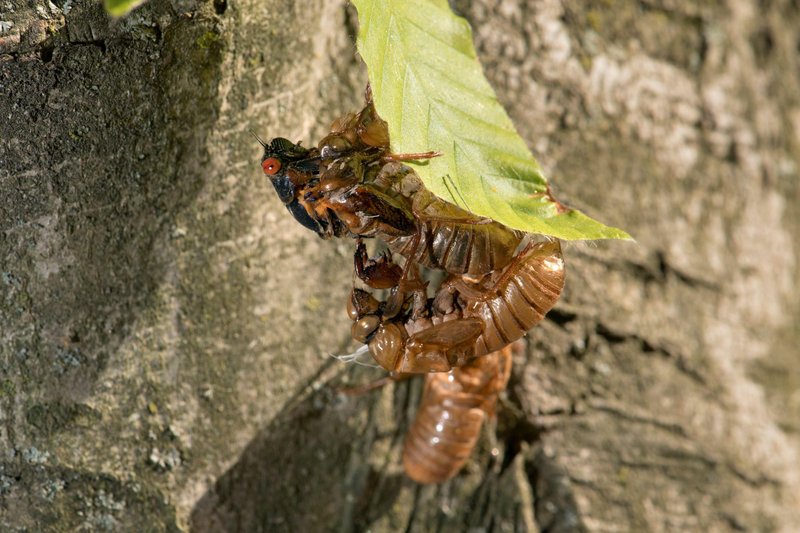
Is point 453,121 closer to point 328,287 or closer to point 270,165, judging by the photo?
point 270,165

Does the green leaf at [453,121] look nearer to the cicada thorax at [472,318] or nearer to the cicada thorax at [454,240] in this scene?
the cicada thorax at [454,240]

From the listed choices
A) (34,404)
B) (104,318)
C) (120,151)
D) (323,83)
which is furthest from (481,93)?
(34,404)

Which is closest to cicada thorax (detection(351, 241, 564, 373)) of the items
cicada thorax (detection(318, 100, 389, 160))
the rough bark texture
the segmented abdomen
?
the segmented abdomen

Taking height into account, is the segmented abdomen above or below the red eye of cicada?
below

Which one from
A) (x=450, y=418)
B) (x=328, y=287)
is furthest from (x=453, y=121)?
(x=450, y=418)

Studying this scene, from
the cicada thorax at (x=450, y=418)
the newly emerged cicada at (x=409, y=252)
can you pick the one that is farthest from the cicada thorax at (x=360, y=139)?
the cicada thorax at (x=450, y=418)

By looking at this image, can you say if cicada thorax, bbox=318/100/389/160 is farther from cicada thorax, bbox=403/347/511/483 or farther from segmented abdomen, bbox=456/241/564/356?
cicada thorax, bbox=403/347/511/483
